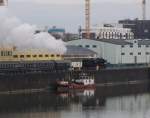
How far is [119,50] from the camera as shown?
93000 millimetres

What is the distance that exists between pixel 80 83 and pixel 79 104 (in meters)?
13.5

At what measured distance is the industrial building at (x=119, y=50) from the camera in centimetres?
9275

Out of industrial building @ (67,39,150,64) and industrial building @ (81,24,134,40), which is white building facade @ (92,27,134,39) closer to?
industrial building @ (81,24,134,40)

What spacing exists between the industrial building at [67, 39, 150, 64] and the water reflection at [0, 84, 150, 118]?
1873 cm

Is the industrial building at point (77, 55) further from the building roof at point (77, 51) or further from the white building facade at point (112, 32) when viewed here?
the white building facade at point (112, 32)

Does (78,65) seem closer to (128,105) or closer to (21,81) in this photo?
(21,81)

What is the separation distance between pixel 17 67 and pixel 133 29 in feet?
307

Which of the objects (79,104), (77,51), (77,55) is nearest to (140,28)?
(77,51)

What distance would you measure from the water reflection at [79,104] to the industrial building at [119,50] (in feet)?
61.4

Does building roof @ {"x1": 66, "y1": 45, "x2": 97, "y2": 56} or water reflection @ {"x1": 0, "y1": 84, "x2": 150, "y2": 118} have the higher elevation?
building roof @ {"x1": 66, "y1": 45, "x2": 97, "y2": 56}

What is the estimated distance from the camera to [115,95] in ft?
228

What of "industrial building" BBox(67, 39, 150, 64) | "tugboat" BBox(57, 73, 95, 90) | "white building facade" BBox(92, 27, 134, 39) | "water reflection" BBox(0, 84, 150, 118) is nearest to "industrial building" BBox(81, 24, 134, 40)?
"white building facade" BBox(92, 27, 134, 39)

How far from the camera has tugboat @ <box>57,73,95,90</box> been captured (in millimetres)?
72250

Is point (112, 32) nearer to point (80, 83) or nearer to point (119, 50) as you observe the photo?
point (119, 50)
